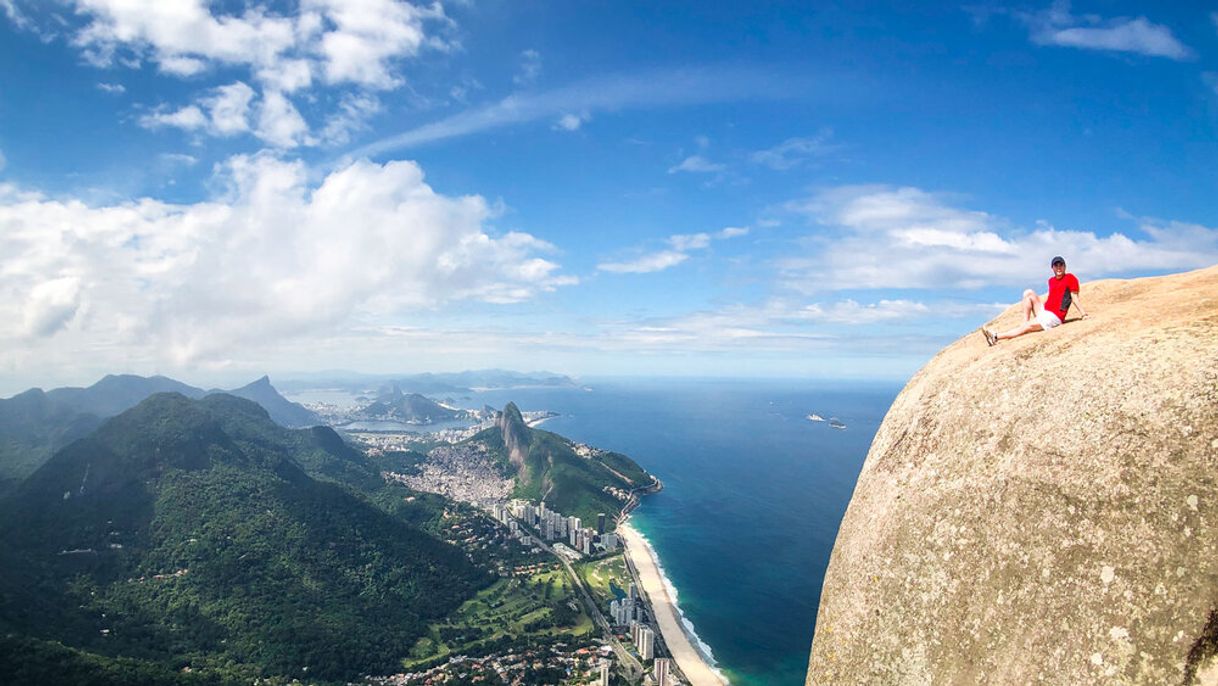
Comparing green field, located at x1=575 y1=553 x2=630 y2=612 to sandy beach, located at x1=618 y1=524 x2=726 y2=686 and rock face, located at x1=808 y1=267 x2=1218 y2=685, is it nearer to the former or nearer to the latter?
sandy beach, located at x1=618 y1=524 x2=726 y2=686

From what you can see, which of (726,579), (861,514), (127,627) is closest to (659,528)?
(726,579)

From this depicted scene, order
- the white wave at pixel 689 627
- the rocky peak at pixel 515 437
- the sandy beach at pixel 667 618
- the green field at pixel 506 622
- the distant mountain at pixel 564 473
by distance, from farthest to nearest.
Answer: the rocky peak at pixel 515 437 → the distant mountain at pixel 564 473 → the green field at pixel 506 622 → the white wave at pixel 689 627 → the sandy beach at pixel 667 618

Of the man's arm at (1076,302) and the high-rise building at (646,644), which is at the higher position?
the man's arm at (1076,302)

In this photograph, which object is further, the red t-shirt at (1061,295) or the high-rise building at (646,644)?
the high-rise building at (646,644)

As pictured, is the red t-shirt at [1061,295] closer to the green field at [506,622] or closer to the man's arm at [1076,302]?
the man's arm at [1076,302]

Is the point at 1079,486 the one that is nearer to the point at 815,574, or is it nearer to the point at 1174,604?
the point at 1174,604

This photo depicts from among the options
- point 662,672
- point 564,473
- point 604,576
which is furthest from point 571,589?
point 564,473

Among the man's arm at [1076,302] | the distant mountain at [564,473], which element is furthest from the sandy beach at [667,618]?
Result: the man's arm at [1076,302]

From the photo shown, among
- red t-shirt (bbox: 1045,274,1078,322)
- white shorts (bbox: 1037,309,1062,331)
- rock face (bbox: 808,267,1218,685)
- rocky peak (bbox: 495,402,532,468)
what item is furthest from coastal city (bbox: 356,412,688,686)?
white shorts (bbox: 1037,309,1062,331)
